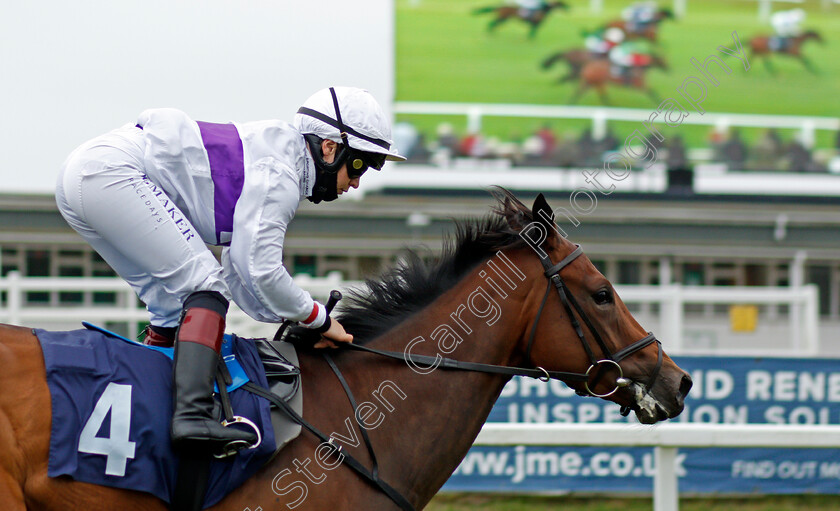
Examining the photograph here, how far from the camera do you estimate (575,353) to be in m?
2.75

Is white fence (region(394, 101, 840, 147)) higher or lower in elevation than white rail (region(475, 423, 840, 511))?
higher

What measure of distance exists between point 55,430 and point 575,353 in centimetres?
156

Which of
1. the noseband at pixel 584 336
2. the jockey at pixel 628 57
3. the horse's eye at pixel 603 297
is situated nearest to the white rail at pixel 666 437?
the noseband at pixel 584 336

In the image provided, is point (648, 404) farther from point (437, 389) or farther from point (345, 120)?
point (345, 120)

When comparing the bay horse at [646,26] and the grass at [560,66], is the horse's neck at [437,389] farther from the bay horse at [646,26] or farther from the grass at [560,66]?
the bay horse at [646,26]

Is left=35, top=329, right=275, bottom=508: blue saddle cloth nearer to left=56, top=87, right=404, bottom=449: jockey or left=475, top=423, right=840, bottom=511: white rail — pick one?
left=56, top=87, right=404, bottom=449: jockey

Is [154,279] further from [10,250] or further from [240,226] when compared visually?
[10,250]

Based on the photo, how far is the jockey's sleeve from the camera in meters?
2.36

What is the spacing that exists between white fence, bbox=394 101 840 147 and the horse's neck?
15275 millimetres

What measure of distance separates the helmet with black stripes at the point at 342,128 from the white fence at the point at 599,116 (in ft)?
50.1

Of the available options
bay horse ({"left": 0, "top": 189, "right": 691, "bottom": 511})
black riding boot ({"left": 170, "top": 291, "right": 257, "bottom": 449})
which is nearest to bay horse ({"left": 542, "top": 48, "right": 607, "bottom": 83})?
bay horse ({"left": 0, "top": 189, "right": 691, "bottom": 511})

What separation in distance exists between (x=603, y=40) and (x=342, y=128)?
18.4 meters

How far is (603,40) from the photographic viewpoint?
19.8 metres

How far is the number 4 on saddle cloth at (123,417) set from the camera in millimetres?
2135
